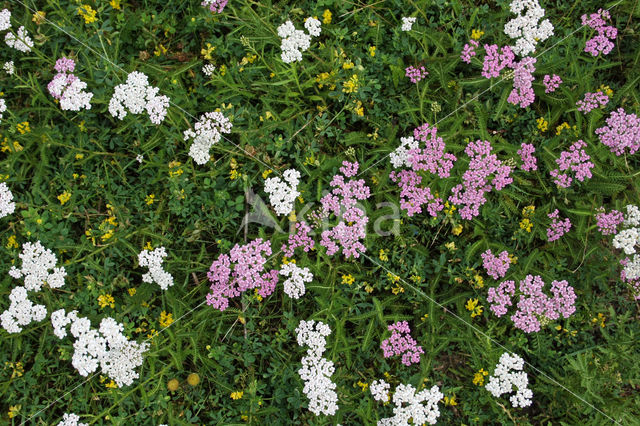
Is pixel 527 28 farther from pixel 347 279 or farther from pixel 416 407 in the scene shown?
pixel 416 407

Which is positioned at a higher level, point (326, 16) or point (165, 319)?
point (326, 16)

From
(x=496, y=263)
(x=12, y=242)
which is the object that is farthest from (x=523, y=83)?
(x=12, y=242)

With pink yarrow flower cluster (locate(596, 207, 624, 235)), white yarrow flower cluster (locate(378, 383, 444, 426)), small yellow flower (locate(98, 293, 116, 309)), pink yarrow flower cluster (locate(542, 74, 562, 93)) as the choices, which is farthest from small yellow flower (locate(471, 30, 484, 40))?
small yellow flower (locate(98, 293, 116, 309))

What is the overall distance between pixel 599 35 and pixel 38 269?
559 cm

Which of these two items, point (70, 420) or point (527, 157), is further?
point (527, 157)

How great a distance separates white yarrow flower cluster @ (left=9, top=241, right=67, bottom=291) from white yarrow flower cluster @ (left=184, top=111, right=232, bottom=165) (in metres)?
1.58

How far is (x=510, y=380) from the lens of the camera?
12.6ft

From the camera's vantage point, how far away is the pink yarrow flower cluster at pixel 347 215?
3.98 m

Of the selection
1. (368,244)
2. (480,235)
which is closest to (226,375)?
(368,244)

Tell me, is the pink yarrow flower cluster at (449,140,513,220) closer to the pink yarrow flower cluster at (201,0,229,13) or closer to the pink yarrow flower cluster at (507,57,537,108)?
the pink yarrow flower cluster at (507,57,537,108)

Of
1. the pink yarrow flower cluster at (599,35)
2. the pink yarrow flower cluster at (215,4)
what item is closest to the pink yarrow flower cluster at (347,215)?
the pink yarrow flower cluster at (215,4)

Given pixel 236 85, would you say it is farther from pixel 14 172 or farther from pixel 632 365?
pixel 632 365

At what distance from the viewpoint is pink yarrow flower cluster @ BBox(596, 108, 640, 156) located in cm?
407

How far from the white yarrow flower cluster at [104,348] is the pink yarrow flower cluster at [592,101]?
452 cm
